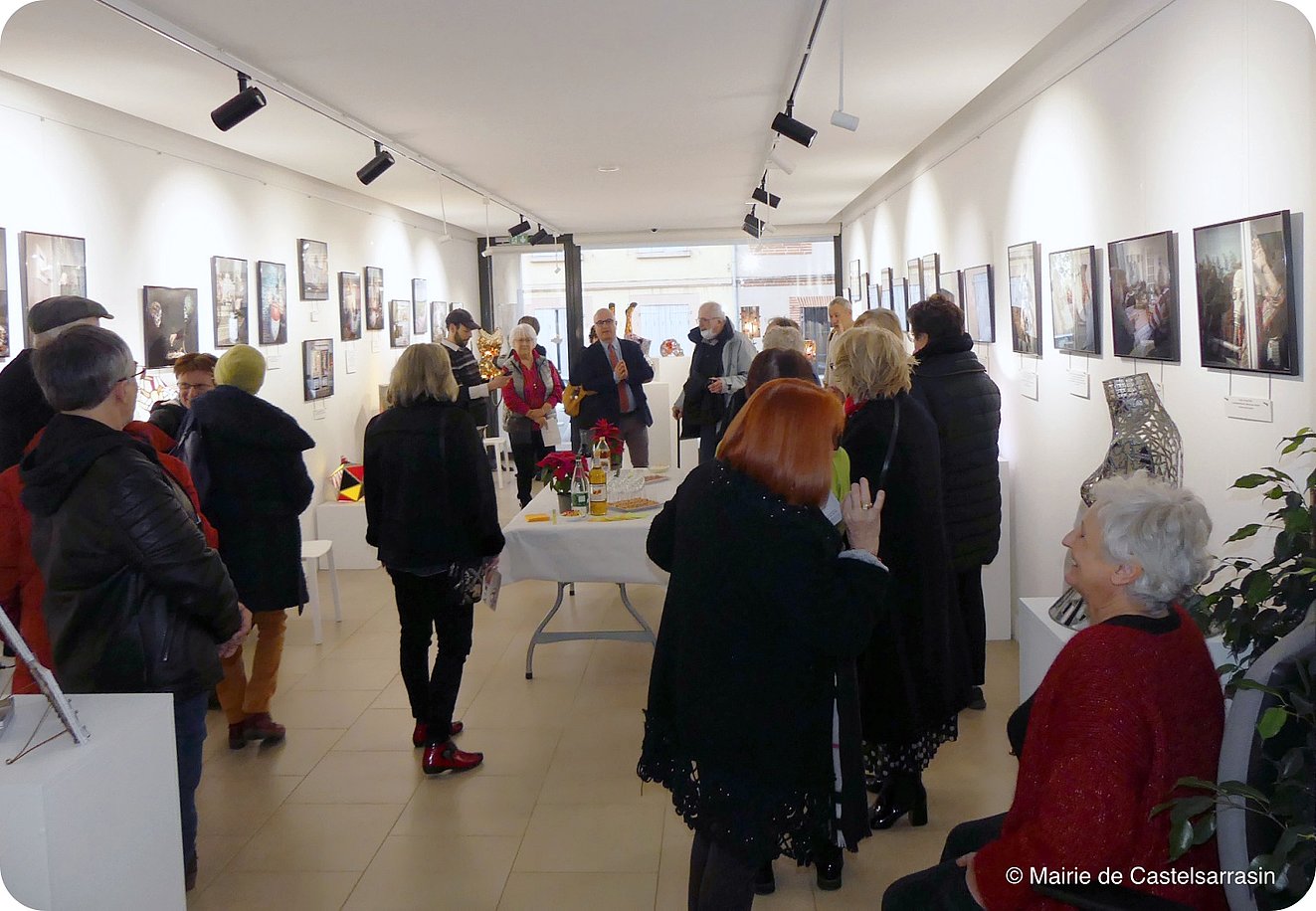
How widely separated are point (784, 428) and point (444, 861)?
207 cm

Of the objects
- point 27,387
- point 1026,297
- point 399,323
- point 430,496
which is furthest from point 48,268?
point 399,323

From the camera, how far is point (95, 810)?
2090 mm

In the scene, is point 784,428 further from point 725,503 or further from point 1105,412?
point 1105,412

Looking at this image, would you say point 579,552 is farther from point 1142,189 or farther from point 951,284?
point 951,284

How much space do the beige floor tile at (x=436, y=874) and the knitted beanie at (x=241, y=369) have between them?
1840mm

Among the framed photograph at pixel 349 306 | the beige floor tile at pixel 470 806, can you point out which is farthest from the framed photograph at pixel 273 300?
the beige floor tile at pixel 470 806

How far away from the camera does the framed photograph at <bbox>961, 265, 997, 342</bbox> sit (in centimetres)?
681

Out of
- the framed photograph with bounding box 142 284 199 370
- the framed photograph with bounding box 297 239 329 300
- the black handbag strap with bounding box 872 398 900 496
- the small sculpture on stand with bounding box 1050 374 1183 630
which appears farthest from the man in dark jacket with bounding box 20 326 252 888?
the framed photograph with bounding box 297 239 329 300

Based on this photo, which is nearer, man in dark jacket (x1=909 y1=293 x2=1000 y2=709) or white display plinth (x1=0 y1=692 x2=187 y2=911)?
white display plinth (x1=0 y1=692 x2=187 y2=911)

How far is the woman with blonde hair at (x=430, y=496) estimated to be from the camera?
3.87m

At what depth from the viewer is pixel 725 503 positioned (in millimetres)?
2189

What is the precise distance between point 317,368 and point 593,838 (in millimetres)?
6425

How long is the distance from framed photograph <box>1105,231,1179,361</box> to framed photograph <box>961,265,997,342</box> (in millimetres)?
2001

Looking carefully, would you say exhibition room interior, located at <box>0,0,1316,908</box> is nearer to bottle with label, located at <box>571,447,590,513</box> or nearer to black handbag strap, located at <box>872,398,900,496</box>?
bottle with label, located at <box>571,447,590,513</box>
